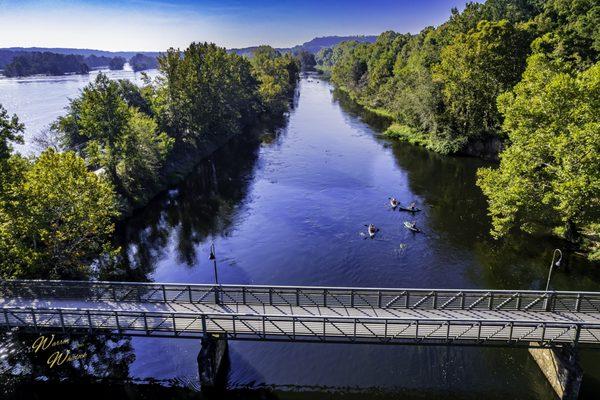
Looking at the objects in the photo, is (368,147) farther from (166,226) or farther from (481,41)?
(166,226)

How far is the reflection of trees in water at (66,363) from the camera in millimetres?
27047

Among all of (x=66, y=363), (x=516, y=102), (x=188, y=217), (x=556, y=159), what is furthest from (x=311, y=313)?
(x=188, y=217)

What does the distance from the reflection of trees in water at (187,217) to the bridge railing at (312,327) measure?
1460cm

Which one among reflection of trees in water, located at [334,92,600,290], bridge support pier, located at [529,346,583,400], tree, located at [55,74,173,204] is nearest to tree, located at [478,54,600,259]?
reflection of trees in water, located at [334,92,600,290]

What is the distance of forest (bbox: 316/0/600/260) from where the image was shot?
35.5m

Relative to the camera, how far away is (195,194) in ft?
207

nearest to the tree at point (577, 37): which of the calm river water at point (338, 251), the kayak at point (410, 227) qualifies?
the calm river water at point (338, 251)

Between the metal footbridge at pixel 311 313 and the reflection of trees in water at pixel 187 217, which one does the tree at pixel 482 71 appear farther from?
the metal footbridge at pixel 311 313

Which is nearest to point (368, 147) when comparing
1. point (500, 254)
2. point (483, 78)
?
point (483, 78)

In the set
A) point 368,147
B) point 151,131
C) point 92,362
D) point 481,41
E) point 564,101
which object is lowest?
point 92,362

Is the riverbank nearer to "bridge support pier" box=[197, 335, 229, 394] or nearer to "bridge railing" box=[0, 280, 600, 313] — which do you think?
"bridge railing" box=[0, 280, 600, 313]

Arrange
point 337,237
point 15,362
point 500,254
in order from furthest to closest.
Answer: point 337,237 → point 500,254 → point 15,362

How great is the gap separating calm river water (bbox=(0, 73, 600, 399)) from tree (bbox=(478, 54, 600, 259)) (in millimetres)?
6129

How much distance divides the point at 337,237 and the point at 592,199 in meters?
23.6
